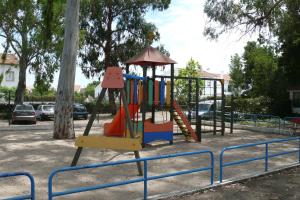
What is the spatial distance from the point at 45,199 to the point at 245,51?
54.5 meters

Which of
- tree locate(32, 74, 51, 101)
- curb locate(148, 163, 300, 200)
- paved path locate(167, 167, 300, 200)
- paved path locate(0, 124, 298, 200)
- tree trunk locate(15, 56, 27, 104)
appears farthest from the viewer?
tree locate(32, 74, 51, 101)

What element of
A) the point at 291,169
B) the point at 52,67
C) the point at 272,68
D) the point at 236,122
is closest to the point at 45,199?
the point at 291,169

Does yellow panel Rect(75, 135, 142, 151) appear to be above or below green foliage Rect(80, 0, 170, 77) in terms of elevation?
below

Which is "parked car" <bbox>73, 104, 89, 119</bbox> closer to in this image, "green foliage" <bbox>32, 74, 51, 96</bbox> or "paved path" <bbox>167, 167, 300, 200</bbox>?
"green foliage" <bbox>32, 74, 51, 96</bbox>

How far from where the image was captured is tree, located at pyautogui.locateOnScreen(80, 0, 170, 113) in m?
39.4

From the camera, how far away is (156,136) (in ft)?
50.7

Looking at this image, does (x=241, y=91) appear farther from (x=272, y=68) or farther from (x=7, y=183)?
(x=7, y=183)

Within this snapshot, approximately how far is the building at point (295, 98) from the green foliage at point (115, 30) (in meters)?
14.3

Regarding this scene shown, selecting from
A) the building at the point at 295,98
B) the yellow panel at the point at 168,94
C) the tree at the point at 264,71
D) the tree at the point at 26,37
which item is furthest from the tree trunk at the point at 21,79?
the building at the point at 295,98

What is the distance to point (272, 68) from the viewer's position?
139 feet

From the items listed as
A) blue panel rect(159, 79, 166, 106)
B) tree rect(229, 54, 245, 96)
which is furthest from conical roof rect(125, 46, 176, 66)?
tree rect(229, 54, 245, 96)

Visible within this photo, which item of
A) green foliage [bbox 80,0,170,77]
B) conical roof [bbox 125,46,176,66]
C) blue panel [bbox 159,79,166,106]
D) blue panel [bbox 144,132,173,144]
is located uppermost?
green foliage [bbox 80,0,170,77]

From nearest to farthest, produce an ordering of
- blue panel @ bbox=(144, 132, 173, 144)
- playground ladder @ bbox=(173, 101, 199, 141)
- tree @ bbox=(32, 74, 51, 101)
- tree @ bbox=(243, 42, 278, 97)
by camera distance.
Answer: blue panel @ bbox=(144, 132, 173, 144) → playground ladder @ bbox=(173, 101, 199, 141) → tree @ bbox=(32, 74, 51, 101) → tree @ bbox=(243, 42, 278, 97)

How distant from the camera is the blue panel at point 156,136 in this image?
49.7 feet
